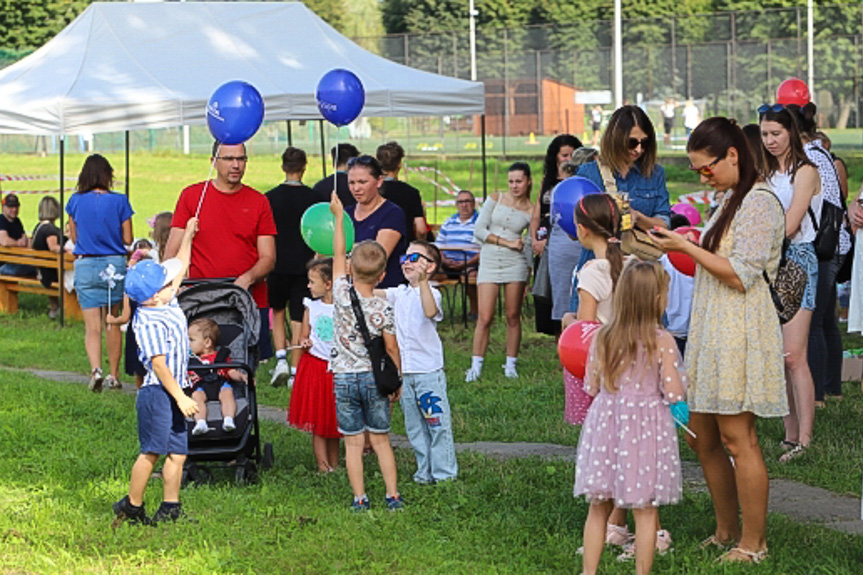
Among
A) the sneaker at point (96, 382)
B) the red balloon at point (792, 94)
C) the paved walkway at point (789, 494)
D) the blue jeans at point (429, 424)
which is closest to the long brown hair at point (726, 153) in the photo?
the paved walkway at point (789, 494)

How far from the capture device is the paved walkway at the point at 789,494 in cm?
636

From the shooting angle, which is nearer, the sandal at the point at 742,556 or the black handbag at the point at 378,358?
the sandal at the point at 742,556

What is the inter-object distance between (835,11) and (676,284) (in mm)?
37045

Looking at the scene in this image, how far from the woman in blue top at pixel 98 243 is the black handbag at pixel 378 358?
5289 millimetres

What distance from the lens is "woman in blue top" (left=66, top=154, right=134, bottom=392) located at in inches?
440

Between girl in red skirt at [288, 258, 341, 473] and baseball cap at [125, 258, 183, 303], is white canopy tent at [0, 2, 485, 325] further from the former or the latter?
baseball cap at [125, 258, 183, 303]

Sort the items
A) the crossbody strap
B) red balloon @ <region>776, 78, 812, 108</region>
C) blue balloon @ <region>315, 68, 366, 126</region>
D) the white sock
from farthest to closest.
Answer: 1. the white sock
2. red balloon @ <region>776, 78, 812, 108</region>
3. blue balloon @ <region>315, 68, 366, 126</region>
4. the crossbody strap

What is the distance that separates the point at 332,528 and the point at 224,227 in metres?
2.60

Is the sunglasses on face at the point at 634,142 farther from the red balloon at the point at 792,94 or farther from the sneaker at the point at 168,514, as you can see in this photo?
the sneaker at the point at 168,514

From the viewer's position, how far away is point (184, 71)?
13984 mm

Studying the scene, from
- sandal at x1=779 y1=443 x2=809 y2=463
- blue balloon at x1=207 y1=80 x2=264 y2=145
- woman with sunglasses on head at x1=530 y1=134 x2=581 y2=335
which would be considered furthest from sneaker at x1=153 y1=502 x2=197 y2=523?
woman with sunglasses on head at x1=530 y1=134 x2=581 y2=335

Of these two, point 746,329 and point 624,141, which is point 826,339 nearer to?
point 624,141

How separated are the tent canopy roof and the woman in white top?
719 centimetres

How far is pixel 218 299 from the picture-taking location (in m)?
7.81
